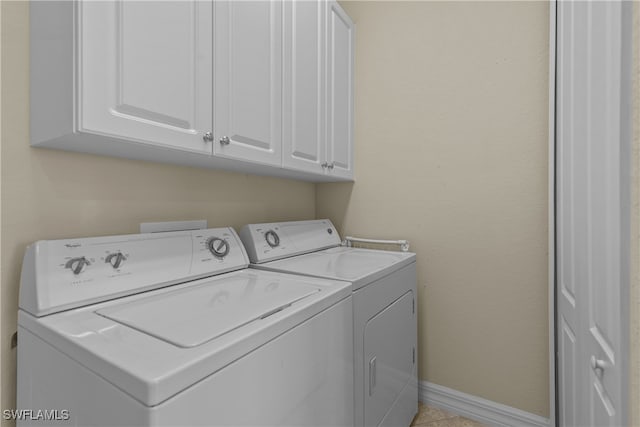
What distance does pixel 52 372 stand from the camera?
72cm

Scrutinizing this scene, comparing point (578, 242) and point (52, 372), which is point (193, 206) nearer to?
point (52, 372)

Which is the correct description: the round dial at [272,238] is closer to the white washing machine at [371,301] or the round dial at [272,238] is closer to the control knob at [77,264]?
the white washing machine at [371,301]

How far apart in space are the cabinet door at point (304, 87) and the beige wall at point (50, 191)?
50 cm

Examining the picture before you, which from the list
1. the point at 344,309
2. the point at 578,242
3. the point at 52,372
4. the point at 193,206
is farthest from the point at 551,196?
the point at 52,372

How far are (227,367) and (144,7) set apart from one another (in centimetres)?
101

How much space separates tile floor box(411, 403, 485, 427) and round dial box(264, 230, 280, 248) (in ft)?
4.14

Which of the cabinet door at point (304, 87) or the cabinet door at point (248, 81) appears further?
the cabinet door at point (304, 87)

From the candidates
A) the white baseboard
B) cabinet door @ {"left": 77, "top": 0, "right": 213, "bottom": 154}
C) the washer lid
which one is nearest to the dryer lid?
the washer lid

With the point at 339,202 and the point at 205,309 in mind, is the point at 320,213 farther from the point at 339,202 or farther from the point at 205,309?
the point at 205,309

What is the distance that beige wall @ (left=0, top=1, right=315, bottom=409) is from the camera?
2.95 feet

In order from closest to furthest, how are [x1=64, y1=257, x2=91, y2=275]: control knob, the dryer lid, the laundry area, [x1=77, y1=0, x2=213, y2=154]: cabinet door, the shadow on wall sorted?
the laundry area
[x1=77, y1=0, x2=213, y2=154]: cabinet door
[x1=64, y1=257, x2=91, y2=275]: control knob
the dryer lid
the shadow on wall

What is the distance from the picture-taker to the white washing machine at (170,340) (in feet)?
1.84

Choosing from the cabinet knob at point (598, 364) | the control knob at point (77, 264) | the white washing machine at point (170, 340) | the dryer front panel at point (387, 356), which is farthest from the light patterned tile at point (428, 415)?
the control knob at point (77, 264)

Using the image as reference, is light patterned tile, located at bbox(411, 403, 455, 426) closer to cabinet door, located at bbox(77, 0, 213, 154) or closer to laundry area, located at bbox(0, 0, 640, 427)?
laundry area, located at bbox(0, 0, 640, 427)
